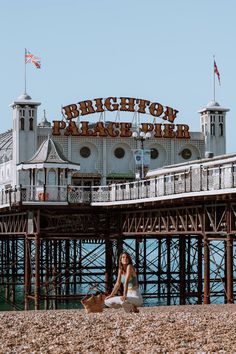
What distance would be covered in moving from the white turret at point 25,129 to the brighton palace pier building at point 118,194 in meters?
0.08

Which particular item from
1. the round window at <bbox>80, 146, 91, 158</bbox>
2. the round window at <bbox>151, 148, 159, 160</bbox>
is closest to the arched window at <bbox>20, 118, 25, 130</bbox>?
the round window at <bbox>80, 146, 91, 158</bbox>

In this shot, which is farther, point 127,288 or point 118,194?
point 118,194

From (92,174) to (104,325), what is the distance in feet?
172

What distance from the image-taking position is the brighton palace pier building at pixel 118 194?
141 feet

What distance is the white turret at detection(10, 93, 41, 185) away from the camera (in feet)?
238

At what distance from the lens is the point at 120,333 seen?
21844 millimetres

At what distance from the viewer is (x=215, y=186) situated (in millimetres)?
39844

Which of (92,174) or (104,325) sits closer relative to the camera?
(104,325)

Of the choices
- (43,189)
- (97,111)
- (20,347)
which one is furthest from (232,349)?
(97,111)

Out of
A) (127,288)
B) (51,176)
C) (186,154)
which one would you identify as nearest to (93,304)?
(127,288)

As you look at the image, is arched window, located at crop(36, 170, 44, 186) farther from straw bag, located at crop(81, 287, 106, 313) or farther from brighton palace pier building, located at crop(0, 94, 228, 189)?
straw bag, located at crop(81, 287, 106, 313)

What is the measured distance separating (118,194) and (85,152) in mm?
23378

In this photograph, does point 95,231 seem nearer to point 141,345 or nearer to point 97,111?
point 97,111

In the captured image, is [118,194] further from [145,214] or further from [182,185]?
[182,185]
